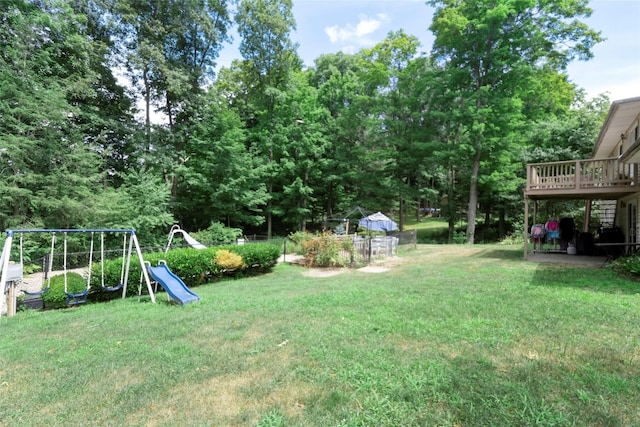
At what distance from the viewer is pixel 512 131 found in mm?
17875

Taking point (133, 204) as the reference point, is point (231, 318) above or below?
below

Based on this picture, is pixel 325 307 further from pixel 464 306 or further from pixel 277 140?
pixel 277 140

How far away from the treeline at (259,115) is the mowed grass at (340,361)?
9852mm

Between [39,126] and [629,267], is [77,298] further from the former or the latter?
[629,267]

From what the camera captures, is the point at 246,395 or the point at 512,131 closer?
the point at 246,395

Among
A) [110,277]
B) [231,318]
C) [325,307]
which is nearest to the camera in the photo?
[231,318]

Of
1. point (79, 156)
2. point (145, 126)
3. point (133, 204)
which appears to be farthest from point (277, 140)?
point (79, 156)

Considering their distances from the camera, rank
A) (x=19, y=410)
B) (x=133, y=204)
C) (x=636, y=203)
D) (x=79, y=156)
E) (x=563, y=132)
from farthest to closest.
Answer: (x=563, y=132)
(x=133, y=204)
(x=79, y=156)
(x=636, y=203)
(x=19, y=410)

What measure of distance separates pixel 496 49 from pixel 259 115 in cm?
1519

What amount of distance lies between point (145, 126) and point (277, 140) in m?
8.12

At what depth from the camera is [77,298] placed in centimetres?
673

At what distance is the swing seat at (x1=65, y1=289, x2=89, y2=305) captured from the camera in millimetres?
6466

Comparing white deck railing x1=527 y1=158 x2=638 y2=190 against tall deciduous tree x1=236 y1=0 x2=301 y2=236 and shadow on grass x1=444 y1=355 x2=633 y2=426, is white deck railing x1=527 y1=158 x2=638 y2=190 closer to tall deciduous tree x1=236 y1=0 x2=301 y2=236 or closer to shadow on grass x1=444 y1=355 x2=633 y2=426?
shadow on grass x1=444 y1=355 x2=633 y2=426

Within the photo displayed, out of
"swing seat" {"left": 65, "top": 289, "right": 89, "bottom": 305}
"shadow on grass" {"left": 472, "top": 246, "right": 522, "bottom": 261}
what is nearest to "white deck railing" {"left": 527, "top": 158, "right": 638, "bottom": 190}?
A: "shadow on grass" {"left": 472, "top": 246, "right": 522, "bottom": 261}
